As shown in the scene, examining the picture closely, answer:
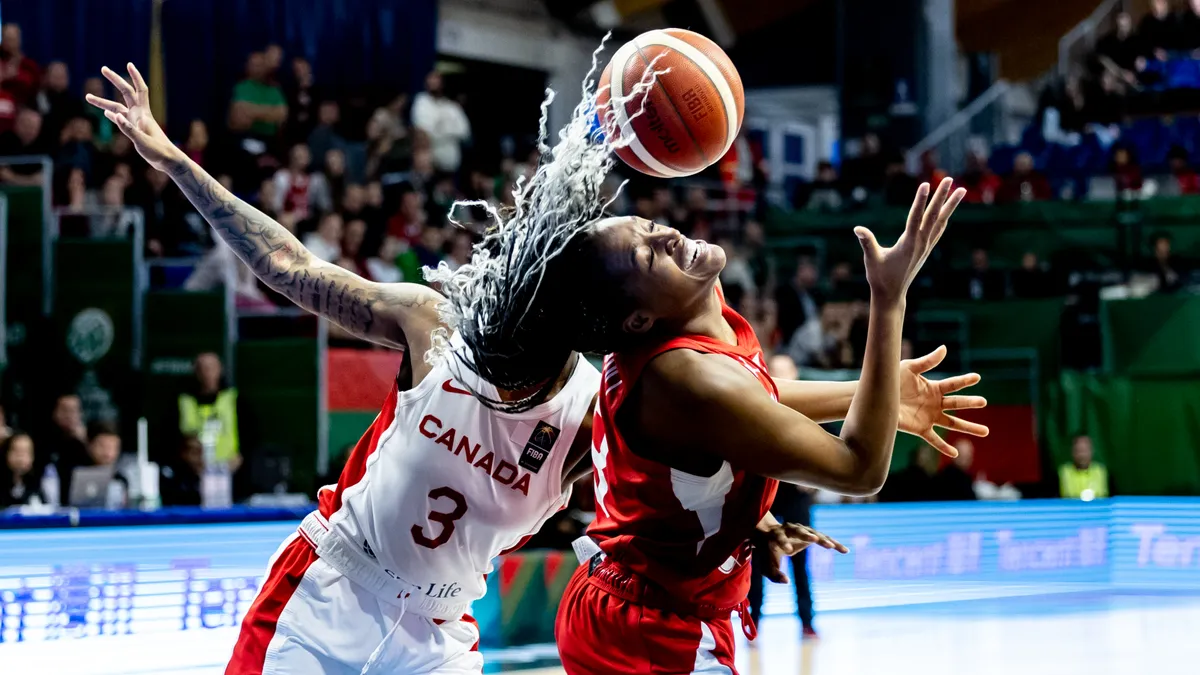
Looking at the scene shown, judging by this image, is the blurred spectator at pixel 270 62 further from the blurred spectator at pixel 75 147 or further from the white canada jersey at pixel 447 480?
the white canada jersey at pixel 447 480

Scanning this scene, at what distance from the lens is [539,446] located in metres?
3.06

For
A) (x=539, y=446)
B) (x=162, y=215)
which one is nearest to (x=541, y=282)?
(x=539, y=446)

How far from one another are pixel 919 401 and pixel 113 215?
9.23 m

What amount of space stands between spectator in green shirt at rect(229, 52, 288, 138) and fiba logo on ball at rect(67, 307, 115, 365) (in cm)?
318

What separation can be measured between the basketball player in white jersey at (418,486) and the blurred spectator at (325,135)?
10.3 m

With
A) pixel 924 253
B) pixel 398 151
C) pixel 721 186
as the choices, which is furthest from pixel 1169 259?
pixel 924 253

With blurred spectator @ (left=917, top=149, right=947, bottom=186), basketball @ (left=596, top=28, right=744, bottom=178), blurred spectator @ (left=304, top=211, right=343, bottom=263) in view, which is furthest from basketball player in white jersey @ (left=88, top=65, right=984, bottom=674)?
blurred spectator @ (left=917, top=149, right=947, bottom=186)

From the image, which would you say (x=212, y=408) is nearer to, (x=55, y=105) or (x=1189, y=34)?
(x=55, y=105)

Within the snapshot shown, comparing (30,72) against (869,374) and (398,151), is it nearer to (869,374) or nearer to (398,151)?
(398,151)

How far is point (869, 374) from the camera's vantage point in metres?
2.55

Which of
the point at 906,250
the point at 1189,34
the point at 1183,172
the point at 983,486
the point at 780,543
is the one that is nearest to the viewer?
the point at 906,250

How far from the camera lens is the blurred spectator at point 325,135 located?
43.6ft

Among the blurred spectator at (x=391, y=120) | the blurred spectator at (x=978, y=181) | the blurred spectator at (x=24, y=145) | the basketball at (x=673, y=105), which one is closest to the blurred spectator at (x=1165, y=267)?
the blurred spectator at (x=978, y=181)

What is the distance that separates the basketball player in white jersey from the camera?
2.97 meters
